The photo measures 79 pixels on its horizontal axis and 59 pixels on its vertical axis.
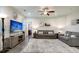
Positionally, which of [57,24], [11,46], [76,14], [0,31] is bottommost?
[11,46]

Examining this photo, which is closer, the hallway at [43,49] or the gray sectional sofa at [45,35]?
the hallway at [43,49]

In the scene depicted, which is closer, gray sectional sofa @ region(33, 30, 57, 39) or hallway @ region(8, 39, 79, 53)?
hallway @ region(8, 39, 79, 53)

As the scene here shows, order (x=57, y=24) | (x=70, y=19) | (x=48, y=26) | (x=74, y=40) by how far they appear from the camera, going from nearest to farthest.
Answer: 1. (x=74, y=40)
2. (x=70, y=19)
3. (x=57, y=24)
4. (x=48, y=26)

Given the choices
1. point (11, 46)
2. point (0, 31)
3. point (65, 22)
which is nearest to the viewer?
point (0, 31)

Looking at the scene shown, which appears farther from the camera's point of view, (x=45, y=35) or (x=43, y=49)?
(x=45, y=35)

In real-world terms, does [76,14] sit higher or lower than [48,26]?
higher

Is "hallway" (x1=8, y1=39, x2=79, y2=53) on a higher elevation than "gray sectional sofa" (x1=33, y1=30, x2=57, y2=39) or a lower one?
lower

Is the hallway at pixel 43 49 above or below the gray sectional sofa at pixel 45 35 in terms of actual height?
below

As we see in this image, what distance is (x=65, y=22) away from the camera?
8531mm

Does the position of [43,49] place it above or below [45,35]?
below
